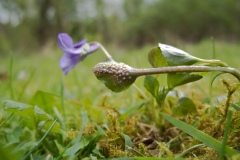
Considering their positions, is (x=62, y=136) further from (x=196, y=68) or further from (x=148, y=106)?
(x=196, y=68)

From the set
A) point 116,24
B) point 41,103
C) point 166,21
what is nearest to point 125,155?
point 41,103

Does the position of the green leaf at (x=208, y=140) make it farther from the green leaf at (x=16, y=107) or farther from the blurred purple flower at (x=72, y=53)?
the blurred purple flower at (x=72, y=53)

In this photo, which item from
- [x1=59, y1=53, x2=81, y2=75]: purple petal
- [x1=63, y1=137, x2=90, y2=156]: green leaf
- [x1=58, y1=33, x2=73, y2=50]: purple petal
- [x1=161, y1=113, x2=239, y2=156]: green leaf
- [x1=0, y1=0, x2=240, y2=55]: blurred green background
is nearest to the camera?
[x1=161, y1=113, x2=239, y2=156]: green leaf

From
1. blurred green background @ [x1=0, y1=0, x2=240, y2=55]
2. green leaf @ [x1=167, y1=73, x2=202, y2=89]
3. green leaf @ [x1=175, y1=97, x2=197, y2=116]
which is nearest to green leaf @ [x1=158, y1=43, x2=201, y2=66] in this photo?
green leaf @ [x1=167, y1=73, x2=202, y2=89]

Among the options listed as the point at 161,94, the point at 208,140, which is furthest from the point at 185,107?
the point at 208,140

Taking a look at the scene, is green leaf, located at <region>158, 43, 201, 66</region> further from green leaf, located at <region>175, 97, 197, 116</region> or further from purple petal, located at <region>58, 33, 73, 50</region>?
purple petal, located at <region>58, 33, 73, 50</region>

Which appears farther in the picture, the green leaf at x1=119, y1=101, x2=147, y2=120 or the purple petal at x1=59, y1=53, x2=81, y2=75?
the purple petal at x1=59, y1=53, x2=81, y2=75
